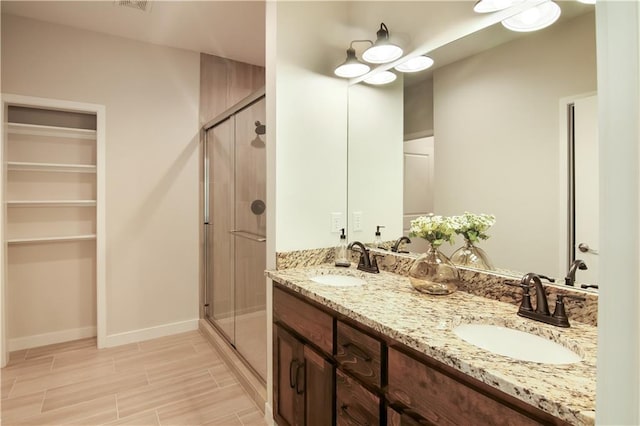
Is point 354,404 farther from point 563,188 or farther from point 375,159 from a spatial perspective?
point 375,159

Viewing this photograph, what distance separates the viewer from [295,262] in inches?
78.4

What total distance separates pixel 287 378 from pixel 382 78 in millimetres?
1771

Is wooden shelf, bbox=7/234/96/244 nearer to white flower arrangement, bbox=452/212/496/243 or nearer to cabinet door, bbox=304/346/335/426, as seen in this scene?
cabinet door, bbox=304/346/335/426

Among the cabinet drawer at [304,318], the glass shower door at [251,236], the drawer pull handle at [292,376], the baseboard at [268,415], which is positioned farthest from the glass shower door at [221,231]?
the drawer pull handle at [292,376]

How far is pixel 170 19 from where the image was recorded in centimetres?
278

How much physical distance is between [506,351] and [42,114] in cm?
369

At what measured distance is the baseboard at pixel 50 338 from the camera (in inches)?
112

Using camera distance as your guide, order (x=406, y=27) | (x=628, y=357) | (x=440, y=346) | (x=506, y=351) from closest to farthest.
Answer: (x=628, y=357) → (x=440, y=346) → (x=506, y=351) → (x=406, y=27)

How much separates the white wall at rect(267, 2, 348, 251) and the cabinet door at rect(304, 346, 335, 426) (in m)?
0.68

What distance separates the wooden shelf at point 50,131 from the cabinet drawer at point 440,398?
320cm

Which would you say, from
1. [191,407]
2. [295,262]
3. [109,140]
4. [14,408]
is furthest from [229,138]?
[14,408]

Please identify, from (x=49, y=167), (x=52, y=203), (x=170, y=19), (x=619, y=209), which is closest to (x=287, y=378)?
(x=619, y=209)

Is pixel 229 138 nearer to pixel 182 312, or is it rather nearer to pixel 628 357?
pixel 182 312

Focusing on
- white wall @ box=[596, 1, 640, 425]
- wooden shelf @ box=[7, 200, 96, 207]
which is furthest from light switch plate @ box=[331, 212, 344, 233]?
wooden shelf @ box=[7, 200, 96, 207]
